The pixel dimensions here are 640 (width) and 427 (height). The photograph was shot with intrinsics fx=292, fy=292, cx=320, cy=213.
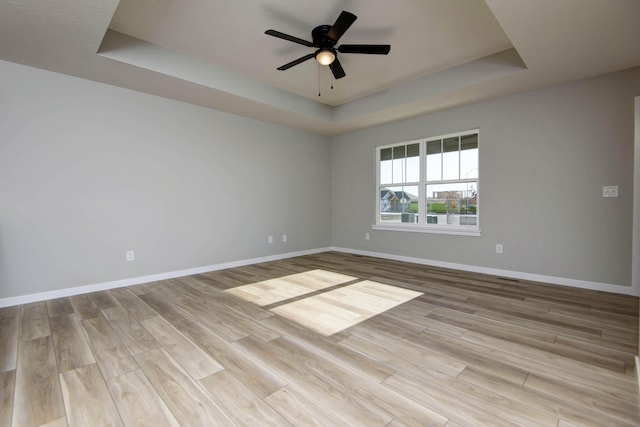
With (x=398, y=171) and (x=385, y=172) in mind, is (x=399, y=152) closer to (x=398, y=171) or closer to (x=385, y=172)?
(x=398, y=171)

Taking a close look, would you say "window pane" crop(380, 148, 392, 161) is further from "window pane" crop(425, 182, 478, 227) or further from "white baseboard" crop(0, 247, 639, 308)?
"white baseboard" crop(0, 247, 639, 308)

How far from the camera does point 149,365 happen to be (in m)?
1.86

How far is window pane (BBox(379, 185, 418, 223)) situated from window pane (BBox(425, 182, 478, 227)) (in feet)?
0.89

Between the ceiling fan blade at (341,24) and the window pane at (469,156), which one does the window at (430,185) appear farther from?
the ceiling fan blade at (341,24)

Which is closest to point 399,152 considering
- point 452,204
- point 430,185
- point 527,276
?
point 430,185

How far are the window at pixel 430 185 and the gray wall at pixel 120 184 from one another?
2.04 m

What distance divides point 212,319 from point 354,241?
12.6 feet

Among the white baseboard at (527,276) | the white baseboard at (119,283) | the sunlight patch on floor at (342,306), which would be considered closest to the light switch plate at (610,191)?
the white baseboard at (527,276)

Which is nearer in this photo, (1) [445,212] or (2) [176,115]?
(2) [176,115]

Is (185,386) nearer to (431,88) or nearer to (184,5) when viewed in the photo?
(184,5)

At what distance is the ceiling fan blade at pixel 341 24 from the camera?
7.66 ft

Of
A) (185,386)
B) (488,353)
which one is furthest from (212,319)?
(488,353)

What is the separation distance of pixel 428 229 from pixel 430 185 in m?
0.75

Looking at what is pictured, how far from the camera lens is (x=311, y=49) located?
3357 millimetres
